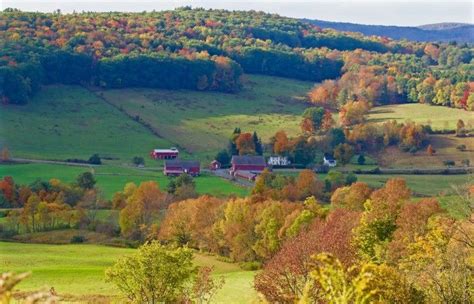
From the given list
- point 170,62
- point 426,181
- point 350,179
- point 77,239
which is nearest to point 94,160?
point 350,179

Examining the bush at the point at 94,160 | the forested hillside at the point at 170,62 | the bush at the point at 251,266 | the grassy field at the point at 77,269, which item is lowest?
the bush at the point at 94,160

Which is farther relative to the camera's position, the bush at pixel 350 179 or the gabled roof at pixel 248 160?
the gabled roof at pixel 248 160

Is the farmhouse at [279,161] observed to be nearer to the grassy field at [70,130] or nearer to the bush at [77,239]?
the grassy field at [70,130]

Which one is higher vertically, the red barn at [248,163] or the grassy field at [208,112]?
the grassy field at [208,112]

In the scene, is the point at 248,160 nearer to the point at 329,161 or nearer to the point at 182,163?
the point at 182,163

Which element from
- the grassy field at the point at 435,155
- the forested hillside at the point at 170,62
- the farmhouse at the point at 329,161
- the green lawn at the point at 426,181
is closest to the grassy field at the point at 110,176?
the green lawn at the point at 426,181
